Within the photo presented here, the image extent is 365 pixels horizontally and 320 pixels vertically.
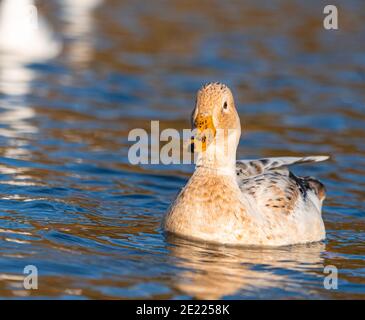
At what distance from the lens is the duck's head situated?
948 cm

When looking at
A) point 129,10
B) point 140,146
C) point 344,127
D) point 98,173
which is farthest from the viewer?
point 129,10

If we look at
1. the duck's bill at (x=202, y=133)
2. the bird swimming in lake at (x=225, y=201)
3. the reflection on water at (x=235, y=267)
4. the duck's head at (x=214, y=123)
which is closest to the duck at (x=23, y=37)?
the bird swimming in lake at (x=225, y=201)

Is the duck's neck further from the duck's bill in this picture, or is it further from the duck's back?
the duck's back

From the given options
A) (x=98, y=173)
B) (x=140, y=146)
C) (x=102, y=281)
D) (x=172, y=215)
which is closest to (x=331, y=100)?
(x=140, y=146)

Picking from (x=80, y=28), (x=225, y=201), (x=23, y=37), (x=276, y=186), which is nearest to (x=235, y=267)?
(x=225, y=201)

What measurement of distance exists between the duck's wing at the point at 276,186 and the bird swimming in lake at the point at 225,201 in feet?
0.04

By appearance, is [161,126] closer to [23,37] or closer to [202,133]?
[23,37]

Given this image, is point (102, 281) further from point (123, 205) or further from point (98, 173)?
point (98, 173)

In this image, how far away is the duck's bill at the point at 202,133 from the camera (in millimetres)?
9398

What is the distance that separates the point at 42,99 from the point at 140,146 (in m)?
2.63

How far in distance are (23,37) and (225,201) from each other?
33.7 feet

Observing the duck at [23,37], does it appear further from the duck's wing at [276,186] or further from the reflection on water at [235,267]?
the reflection on water at [235,267]

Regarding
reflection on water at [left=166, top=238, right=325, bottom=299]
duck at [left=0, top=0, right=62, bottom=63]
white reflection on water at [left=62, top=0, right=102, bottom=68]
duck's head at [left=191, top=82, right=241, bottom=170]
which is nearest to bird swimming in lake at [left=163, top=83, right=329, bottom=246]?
duck's head at [left=191, top=82, right=241, bottom=170]

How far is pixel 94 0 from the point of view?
2431 centimetres
